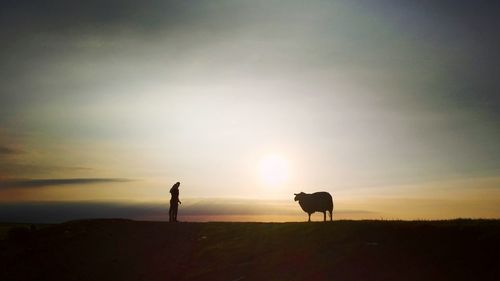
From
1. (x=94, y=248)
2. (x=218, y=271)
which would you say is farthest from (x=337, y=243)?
(x=94, y=248)

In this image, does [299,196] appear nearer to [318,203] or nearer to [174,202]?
[318,203]

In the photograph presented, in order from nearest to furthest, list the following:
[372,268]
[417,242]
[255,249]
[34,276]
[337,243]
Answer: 1. [372,268]
2. [417,242]
3. [337,243]
4. [255,249]
5. [34,276]

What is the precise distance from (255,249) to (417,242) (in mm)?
9130

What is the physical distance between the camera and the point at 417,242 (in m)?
24.7

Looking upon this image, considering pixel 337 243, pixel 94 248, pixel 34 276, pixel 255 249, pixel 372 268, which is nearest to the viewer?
A: pixel 372 268

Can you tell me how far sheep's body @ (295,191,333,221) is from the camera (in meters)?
37.9

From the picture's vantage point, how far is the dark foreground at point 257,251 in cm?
2244

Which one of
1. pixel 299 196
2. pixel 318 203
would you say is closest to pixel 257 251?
pixel 318 203

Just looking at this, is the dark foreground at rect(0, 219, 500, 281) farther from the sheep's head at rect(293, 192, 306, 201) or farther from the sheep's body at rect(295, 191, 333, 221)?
the sheep's head at rect(293, 192, 306, 201)

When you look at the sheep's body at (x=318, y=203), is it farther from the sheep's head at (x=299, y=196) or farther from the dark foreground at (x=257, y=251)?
the dark foreground at (x=257, y=251)

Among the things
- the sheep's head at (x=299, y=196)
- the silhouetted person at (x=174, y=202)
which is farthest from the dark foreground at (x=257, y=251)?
the sheep's head at (x=299, y=196)

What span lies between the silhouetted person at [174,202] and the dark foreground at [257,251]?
2014 mm

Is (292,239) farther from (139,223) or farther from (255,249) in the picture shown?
(139,223)

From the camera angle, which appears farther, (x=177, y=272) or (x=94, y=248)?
(x=94, y=248)
